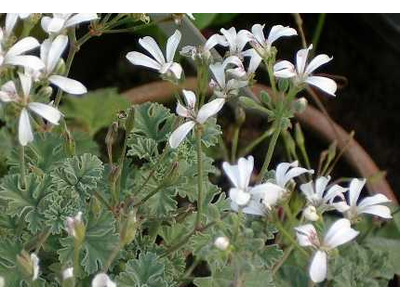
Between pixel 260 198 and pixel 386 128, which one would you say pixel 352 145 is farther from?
pixel 260 198

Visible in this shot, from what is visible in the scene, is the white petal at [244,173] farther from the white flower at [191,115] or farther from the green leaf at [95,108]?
the green leaf at [95,108]

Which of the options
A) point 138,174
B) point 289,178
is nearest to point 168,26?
point 138,174

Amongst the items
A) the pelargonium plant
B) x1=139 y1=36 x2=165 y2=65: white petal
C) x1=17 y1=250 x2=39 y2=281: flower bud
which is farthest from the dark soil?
x1=17 y1=250 x2=39 y2=281: flower bud

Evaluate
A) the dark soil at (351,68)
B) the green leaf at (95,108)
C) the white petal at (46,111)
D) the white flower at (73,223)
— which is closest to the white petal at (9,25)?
the white petal at (46,111)

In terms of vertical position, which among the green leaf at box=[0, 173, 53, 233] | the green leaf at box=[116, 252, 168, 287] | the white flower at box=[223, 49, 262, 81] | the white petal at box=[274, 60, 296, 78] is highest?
the white petal at box=[274, 60, 296, 78]

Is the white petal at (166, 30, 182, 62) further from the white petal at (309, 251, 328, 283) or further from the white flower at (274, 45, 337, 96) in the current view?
the white petal at (309, 251, 328, 283)

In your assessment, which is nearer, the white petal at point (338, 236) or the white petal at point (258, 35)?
the white petal at point (338, 236)
